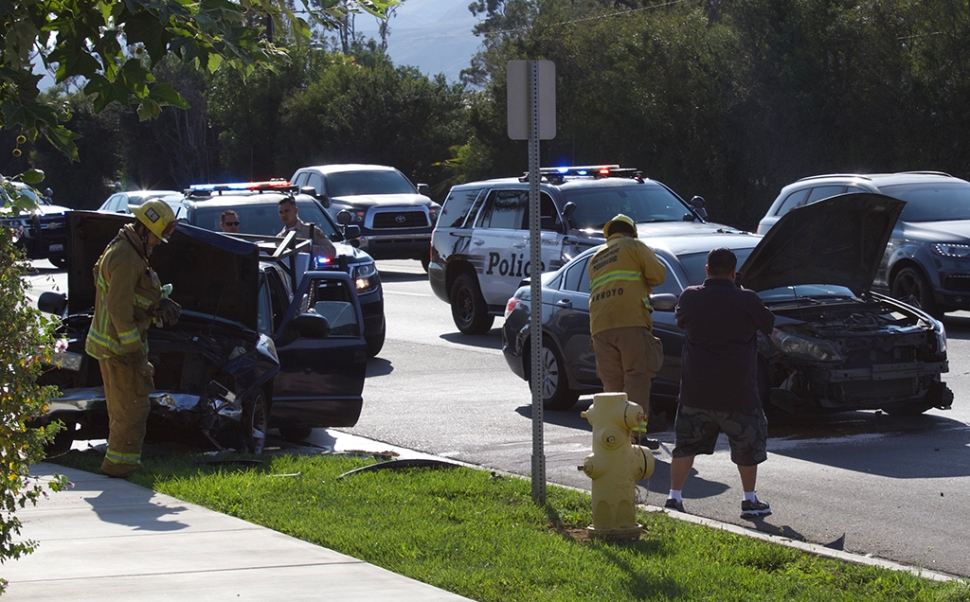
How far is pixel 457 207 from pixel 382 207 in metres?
8.75

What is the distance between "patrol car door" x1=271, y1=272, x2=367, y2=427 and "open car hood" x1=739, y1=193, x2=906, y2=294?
3207 mm

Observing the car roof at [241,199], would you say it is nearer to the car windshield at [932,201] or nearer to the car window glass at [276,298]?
the car window glass at [276,298]

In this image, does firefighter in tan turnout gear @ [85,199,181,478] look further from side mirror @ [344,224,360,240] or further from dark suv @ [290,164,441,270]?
dark suv @ [290,164,441,270]

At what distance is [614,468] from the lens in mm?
6957

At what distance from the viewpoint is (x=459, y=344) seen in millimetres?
17031

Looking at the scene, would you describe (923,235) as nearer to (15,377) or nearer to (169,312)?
(169,312)

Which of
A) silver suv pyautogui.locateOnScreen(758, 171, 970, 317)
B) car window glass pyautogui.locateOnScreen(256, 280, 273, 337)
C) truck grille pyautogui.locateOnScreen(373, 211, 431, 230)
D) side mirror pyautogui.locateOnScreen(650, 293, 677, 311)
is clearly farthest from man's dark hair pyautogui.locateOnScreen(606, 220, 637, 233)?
truck grille pyautogui.locateOnScreen(373, 211, 431, 230)

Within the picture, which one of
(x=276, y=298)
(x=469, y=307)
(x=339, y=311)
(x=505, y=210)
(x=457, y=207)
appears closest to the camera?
(x=276, y=298)

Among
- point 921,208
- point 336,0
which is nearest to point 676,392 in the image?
point 336,0

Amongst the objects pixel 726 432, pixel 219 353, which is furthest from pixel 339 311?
pixel 726 432

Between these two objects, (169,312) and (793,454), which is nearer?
(169,312)

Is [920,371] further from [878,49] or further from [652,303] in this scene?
[878,49]

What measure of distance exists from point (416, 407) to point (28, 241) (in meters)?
20.9

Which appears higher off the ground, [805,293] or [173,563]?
[805,293]
